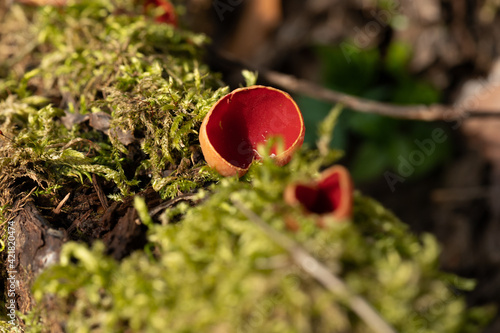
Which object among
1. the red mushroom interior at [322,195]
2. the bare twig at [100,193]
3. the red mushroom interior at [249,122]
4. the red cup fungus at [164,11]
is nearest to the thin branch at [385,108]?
the red cup fungus at [164,11]

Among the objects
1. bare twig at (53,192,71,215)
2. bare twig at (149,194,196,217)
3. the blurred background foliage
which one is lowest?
the blurred background foliage

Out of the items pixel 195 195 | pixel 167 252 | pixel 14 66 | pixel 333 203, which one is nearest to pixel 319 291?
pixel 333 203

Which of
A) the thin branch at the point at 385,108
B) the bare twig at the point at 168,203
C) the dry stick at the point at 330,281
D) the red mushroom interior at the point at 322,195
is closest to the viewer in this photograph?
the dry stick at the point at 330,281

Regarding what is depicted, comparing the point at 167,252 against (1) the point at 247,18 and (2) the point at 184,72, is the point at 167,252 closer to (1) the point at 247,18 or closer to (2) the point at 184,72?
(2) the point at 184,72

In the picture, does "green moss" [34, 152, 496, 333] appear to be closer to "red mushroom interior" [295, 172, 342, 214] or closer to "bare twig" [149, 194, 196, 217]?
"red mushroom interior" [295, 172, 342, 214]

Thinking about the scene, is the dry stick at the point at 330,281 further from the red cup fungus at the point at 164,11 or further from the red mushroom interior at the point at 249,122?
the red cup fungus at the point at 164,11

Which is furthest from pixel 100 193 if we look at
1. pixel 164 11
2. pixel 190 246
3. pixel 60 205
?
pixel 164 11

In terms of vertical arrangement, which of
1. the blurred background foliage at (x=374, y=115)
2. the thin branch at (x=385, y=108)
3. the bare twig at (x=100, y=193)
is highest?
the bare twig at (x=100, y=193)

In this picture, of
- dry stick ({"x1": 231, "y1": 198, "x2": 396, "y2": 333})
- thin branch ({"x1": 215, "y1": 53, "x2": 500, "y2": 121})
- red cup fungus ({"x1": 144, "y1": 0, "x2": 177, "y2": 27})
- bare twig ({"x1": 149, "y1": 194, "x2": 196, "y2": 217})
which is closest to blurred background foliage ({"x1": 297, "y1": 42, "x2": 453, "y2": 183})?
thin branch ({"x1": 215, "y1": 53, "x2": 500, "y2": 121})
